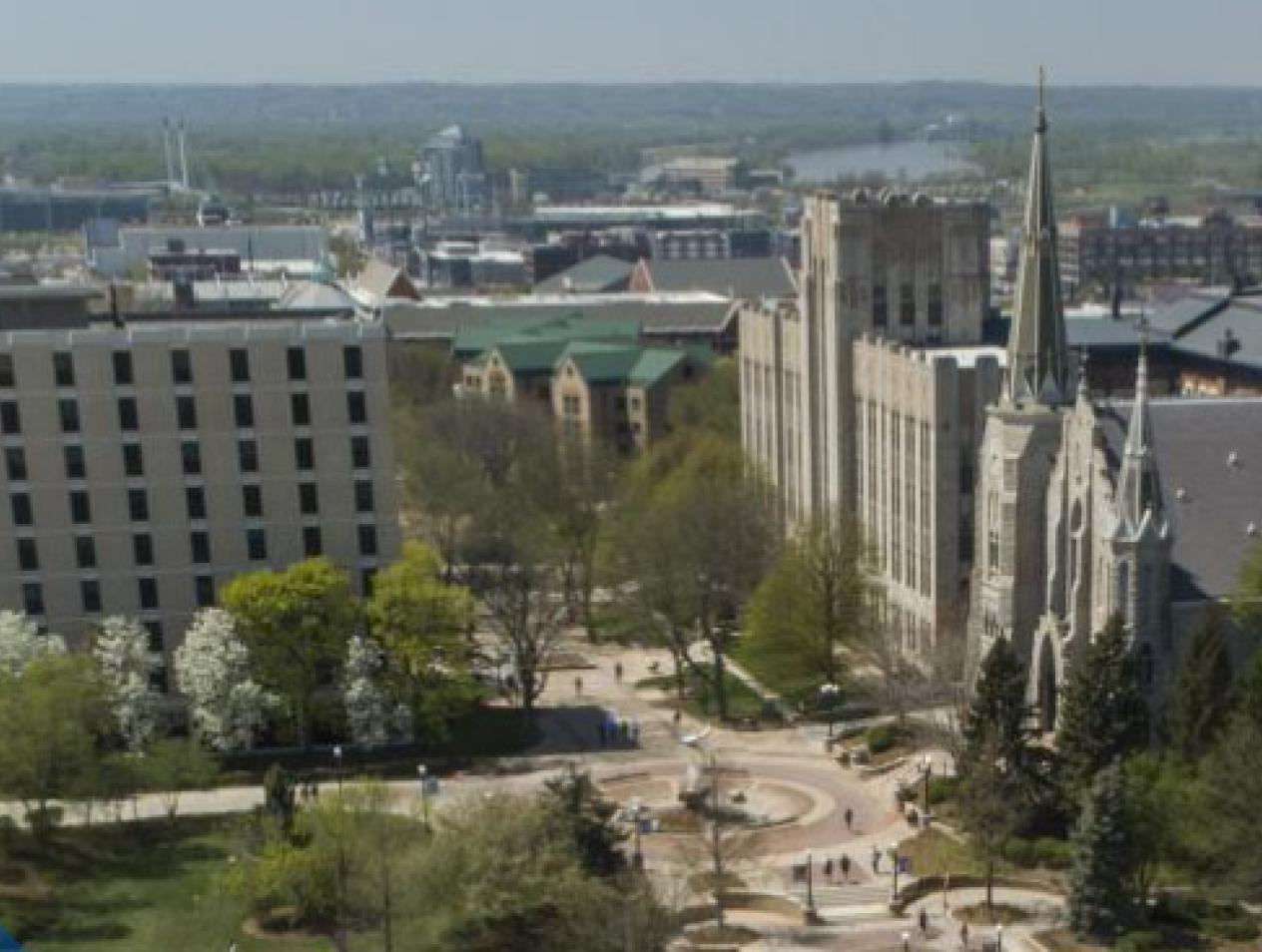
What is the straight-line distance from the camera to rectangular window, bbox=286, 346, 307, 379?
264 ft

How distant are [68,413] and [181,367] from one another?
592 centimetres

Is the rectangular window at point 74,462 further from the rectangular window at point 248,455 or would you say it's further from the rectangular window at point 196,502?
the rectangular window at point 248,455

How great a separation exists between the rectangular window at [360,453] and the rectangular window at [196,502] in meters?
7.59

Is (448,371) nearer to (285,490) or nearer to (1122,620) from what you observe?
(285,490)

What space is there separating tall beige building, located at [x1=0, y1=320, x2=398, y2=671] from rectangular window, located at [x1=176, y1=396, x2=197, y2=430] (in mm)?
70

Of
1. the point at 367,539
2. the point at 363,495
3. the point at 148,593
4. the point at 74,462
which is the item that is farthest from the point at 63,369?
the point at 367,539

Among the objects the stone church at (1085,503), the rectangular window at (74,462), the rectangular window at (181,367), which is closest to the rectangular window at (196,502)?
the rectangular window at (74,462)

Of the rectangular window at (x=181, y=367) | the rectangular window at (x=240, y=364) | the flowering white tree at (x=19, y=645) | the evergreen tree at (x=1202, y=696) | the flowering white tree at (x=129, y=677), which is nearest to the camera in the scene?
the evergreen tree at (x=1202, y=696)

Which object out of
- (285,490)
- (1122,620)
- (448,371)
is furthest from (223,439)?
(448,371)

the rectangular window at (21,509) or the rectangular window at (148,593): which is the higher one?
the rectangular window at (21,509)

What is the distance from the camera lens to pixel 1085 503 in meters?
71.3


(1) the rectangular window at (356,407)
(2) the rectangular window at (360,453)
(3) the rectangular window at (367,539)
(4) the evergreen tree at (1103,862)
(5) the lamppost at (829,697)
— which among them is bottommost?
(5) the lamppost at (829,697)

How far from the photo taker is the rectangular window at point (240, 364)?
7988 cm

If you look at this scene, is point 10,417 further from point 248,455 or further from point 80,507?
point 248,455
